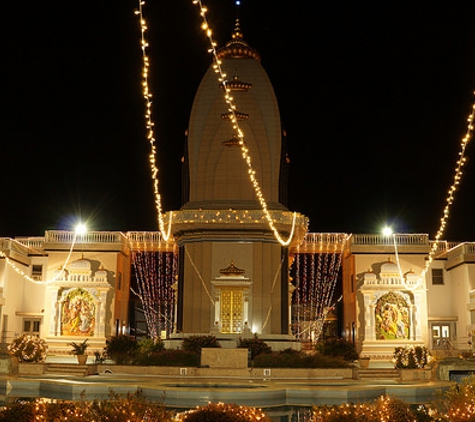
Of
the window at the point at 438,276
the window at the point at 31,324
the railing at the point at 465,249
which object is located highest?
the railing at the point at 465,249

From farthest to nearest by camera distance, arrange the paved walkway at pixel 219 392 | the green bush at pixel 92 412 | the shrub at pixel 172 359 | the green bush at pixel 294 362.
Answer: the shrub at pixel 172 359 → the green bush at pixel 294 362 → the paved walkway at pixel 219 392 → the green bush at pixel 92 412

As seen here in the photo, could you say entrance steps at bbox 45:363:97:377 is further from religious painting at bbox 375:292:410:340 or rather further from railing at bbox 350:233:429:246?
railing at bbox 350:233:429:246

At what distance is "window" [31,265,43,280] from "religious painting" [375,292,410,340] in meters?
21.0

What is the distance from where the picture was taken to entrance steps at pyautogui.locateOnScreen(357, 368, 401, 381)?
91.8ft

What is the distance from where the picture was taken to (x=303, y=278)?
152 ft

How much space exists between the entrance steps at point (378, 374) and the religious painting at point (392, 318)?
12.3 meters

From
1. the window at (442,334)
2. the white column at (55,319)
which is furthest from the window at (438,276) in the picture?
the white column at (55,319)

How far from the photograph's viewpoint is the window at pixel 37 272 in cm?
4428

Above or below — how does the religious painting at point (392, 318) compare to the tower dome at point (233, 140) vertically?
below

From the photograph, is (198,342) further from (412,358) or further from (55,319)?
(55,319)

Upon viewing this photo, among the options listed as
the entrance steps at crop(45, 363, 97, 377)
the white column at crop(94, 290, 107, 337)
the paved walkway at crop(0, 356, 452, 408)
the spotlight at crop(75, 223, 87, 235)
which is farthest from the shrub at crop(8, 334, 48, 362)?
the spotlight at crop(75, 223, 87, 235)

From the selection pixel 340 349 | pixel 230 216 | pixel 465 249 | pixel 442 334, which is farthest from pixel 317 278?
pixel 340 349

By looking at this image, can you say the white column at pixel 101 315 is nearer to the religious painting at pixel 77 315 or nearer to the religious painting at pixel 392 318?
the religious painting at pixel 77 315

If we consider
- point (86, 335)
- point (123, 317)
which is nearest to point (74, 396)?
point (86, 335)
